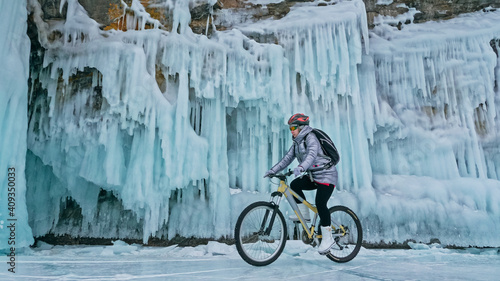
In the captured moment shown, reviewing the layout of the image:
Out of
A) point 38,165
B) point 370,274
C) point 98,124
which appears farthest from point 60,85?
point 370,274

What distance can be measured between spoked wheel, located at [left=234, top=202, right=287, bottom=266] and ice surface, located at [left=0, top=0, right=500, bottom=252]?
3.14 m

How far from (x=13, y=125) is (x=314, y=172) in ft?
17.9

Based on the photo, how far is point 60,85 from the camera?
671 centimetres

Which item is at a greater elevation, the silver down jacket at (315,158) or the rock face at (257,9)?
the rock face at (257,9)

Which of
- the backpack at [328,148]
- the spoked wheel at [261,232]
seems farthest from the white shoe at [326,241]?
the backpack at [328,148]

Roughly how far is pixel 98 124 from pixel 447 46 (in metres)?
7.62

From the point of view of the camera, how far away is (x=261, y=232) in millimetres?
3201

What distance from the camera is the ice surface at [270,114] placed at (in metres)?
6.17

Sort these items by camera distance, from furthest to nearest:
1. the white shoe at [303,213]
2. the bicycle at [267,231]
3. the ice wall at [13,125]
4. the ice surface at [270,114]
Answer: the ice surface at [270,114], the ice wall at [13,125], the white shoe at [303,213], the bicycle at [267,231]

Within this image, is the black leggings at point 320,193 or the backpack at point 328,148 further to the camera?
the backpack at point 328,148

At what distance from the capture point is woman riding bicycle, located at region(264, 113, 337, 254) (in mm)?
3342

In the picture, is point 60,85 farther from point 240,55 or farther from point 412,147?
point 412,147

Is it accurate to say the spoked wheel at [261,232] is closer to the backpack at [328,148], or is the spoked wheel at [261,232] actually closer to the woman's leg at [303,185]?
the woman's leg at [303,185]

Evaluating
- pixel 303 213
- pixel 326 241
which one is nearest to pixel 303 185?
pixel 303 213
